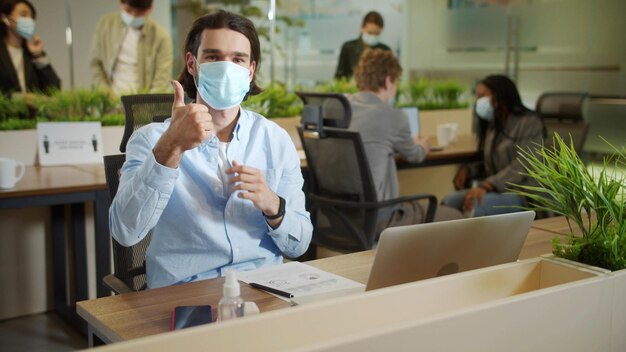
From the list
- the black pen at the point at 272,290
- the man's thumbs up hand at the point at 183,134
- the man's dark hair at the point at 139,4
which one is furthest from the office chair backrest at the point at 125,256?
the man's dark hair at the point at 139,4

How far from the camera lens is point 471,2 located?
281 inches

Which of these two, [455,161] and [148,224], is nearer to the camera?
[148,224]

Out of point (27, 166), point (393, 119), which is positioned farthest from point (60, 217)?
point (393, 119)

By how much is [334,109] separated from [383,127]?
254 mm

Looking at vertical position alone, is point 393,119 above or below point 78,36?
below

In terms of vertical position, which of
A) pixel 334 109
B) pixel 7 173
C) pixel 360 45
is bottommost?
pixel 7 173

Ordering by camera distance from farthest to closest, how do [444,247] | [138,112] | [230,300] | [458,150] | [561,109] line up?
[561,109], [458,150], [138,112], [444,247], [230,300]

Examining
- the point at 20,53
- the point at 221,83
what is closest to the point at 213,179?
the point at 221,83

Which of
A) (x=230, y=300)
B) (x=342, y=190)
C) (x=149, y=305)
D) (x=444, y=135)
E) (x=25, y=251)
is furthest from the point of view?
(x=444, y=135)

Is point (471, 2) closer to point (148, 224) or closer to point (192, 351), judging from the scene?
point (148, 224)

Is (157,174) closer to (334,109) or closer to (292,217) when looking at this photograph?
(292,217)

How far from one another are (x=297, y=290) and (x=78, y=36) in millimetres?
4630

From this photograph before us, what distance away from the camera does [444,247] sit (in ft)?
4.39

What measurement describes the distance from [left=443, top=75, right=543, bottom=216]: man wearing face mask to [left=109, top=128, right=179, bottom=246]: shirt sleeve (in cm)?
247
